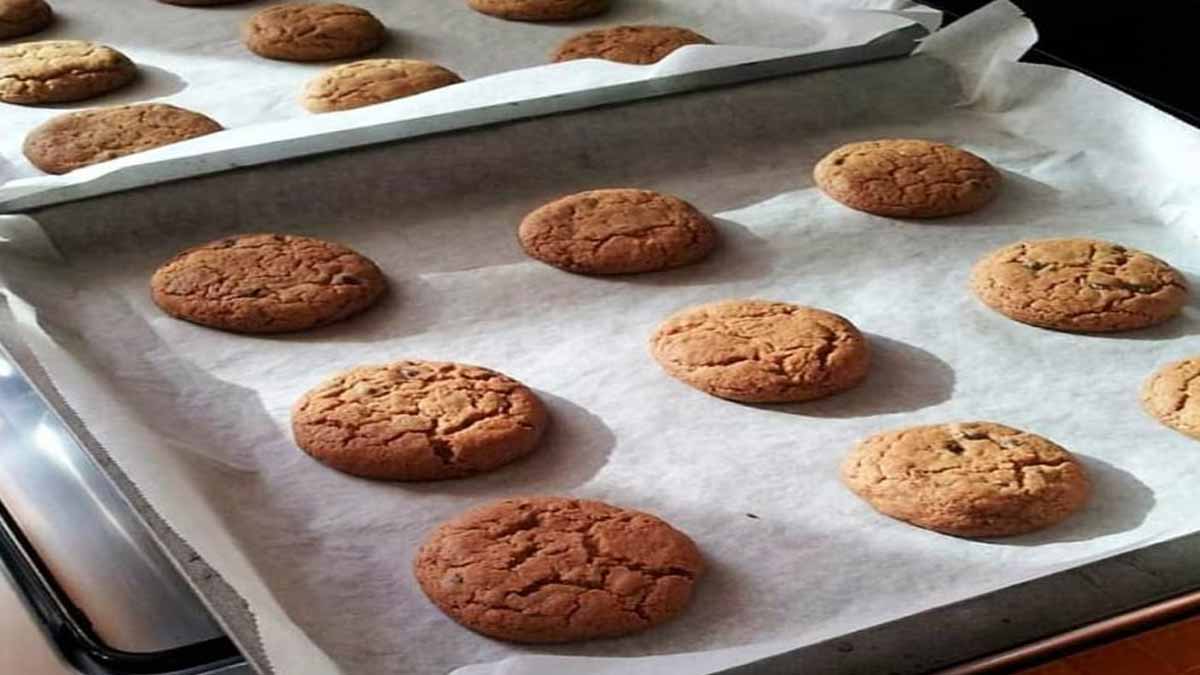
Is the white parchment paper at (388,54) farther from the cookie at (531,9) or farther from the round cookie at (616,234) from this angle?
the round cookie at (616,234)

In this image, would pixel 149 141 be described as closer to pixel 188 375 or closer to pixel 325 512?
pixel 188 375

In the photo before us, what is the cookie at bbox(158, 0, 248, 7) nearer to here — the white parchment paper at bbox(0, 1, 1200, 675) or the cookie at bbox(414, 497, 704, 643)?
the white parchment paper at bbox(0, 1, 1200, 675)

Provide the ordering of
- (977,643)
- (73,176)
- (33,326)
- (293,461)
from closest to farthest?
(977,643) < (293,461) < (33,326) < (73,176)

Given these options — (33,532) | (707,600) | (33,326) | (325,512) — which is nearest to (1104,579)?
(707,600)

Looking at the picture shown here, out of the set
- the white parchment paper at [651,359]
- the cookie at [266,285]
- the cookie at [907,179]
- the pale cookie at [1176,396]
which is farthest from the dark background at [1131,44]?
the cookie at [266,285]

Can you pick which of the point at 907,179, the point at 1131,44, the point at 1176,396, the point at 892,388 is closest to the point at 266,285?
the point at 892,388

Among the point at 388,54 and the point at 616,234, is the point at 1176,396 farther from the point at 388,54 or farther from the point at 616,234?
the point at 388,54
